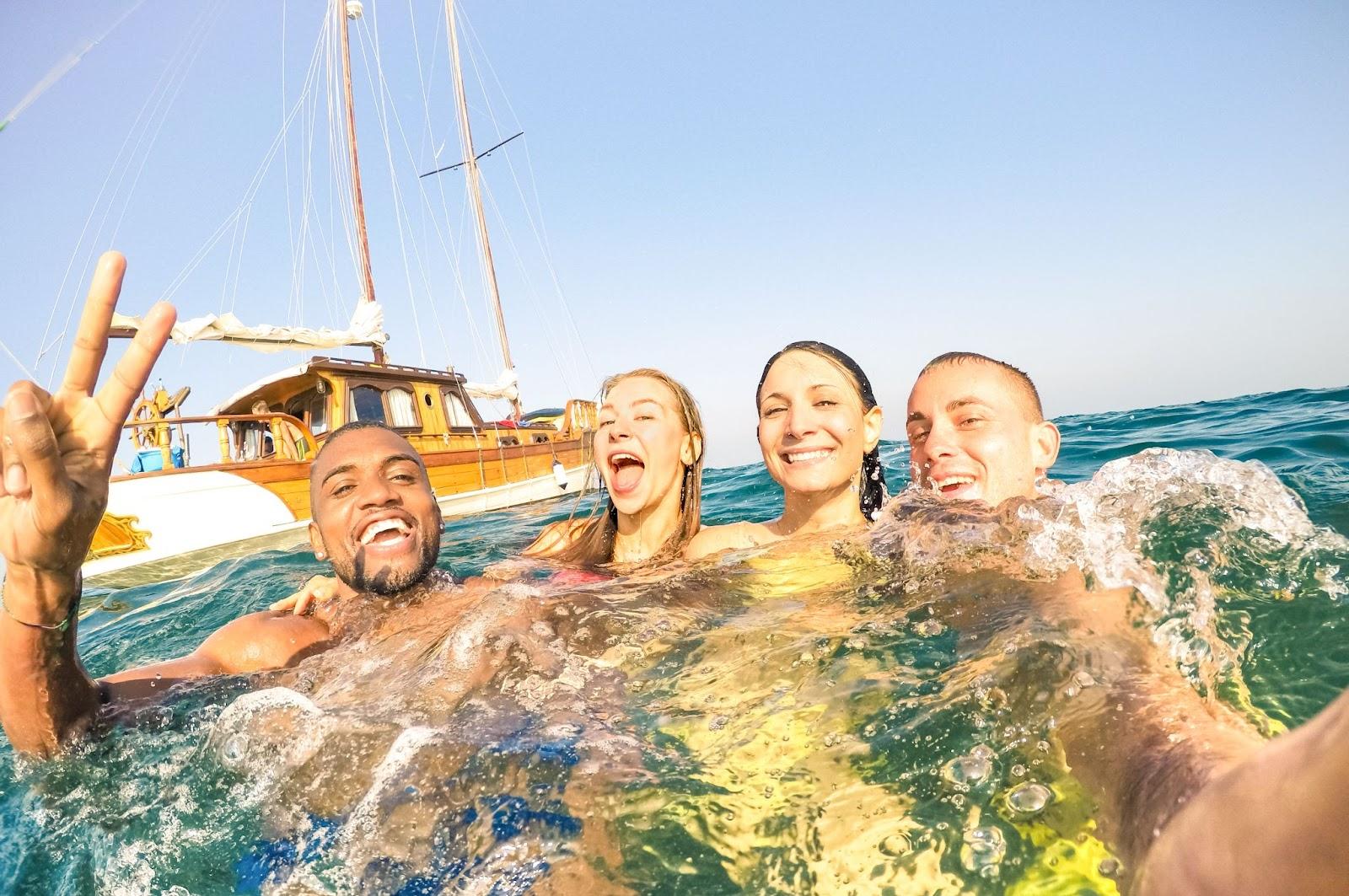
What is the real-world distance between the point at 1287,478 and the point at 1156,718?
17.5 ft

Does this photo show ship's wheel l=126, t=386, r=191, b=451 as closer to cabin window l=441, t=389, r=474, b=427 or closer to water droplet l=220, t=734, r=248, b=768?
cabin window l=441, t=389, r=474, b=427

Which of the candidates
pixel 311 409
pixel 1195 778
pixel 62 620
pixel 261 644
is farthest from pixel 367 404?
pixel 1195 778

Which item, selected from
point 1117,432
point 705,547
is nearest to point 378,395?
point 705,547

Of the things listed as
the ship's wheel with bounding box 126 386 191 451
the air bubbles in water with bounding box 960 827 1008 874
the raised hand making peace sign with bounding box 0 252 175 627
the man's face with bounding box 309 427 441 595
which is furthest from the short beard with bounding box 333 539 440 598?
the ship's wheel with bounding box 126 386 191 451

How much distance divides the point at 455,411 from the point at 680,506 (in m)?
14.1

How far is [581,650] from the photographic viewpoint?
280cm

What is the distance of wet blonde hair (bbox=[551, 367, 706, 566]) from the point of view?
4.34m

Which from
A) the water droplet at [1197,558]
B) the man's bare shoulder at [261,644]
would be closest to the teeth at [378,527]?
the man's bare shoulder at [261,644]

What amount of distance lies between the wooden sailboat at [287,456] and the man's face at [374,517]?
4.48 metres

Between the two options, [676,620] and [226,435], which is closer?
[676,620]

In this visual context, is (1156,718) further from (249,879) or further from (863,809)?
(249,879)

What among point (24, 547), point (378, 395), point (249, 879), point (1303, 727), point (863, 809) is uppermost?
point (378, 395)

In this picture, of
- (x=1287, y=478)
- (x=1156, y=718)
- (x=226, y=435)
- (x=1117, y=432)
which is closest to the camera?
(x=1156, y=718)

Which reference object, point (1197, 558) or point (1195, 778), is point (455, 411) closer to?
point (1197, 558)
